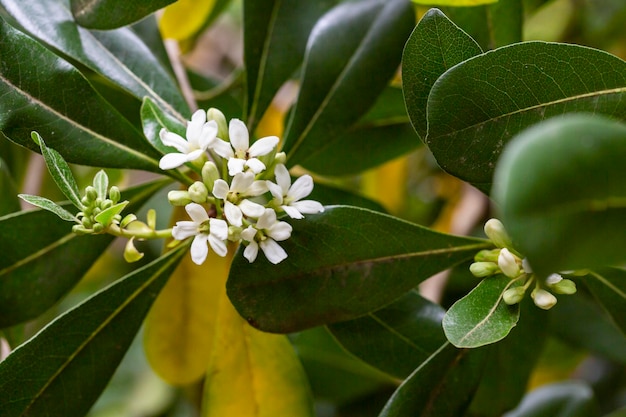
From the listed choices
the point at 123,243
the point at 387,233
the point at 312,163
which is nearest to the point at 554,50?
the point at 387,233

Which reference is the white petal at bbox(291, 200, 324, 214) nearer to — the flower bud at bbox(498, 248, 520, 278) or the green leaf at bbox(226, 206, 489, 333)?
the green leaf at bbox(226, 206, 489, 333)

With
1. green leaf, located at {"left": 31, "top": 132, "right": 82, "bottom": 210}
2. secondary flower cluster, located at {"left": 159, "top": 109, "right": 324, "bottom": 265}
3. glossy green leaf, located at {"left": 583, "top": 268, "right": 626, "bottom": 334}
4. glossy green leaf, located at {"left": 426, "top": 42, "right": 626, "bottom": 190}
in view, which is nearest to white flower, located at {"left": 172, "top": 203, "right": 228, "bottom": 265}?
secondary flower cluster, located at {"left": 159, "top": 109, "right": 324, "bottom": 265}

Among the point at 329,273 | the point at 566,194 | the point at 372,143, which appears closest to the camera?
the point at 566,194

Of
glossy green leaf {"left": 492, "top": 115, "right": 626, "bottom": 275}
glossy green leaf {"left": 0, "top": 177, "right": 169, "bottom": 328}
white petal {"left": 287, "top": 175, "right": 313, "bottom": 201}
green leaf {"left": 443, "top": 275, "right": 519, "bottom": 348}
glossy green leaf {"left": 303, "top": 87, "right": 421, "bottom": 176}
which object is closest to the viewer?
glossy green leaf {"left": 492, "top": 115, "right": 626, "bottom": 275}

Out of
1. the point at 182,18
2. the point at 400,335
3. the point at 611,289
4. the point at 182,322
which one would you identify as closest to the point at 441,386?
the point at 400,335

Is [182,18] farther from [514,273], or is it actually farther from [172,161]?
[514,273]

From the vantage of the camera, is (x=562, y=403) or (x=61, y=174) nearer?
(x=61, y=174)
